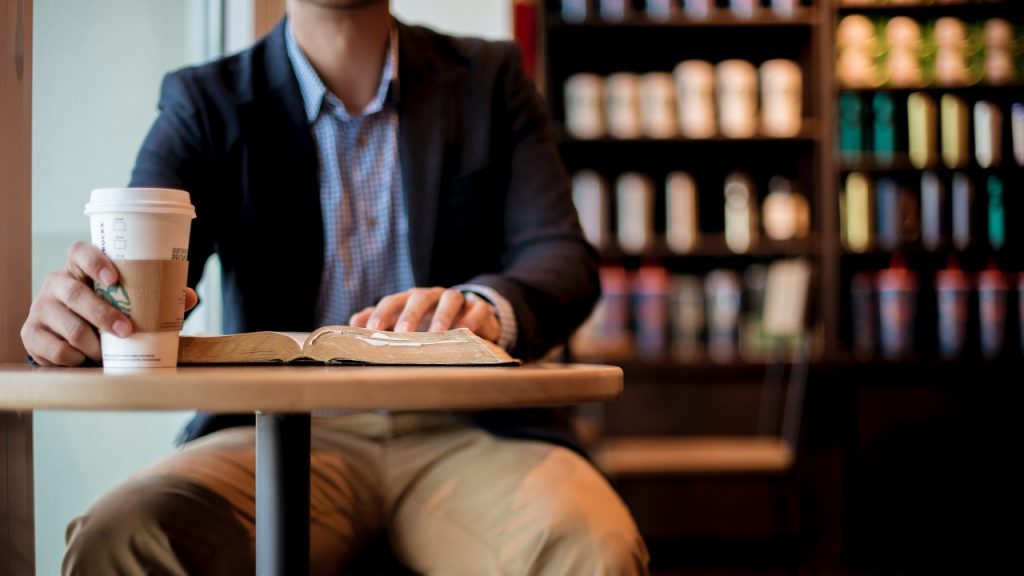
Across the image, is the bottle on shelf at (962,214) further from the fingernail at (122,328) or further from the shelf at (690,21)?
the fingernail at (122,328)

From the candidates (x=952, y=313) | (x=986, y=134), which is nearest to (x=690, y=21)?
(x=986, y=134)

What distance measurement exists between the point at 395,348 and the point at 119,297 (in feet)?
0.76

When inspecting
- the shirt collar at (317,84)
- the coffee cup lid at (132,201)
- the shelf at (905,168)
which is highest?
the shelf at (905,168)

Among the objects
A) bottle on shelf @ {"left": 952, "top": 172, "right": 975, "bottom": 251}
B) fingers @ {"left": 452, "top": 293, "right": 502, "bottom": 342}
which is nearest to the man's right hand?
fingers @ {"left": 452, "top": 293, "right": 502, "bottom": 342}

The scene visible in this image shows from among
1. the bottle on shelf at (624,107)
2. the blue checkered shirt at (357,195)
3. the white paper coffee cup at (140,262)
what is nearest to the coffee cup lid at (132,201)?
the white paper coffee cup at (140,262)

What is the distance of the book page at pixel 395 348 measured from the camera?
850 millimetres

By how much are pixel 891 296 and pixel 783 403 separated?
1.88 feet

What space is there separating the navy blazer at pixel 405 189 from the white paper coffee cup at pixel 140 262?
18.1 inches

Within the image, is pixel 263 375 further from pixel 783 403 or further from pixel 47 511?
pixel 783 403

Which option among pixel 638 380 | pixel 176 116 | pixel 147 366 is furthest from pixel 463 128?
pixel 638 380

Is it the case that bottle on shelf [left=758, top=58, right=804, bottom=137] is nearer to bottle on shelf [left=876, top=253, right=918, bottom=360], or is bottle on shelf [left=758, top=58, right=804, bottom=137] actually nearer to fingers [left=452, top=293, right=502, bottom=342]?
bottle on shelf [left=876, top=253, right=918, bottom=360]

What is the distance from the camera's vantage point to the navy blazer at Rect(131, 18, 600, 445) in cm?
130

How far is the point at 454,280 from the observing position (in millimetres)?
1452

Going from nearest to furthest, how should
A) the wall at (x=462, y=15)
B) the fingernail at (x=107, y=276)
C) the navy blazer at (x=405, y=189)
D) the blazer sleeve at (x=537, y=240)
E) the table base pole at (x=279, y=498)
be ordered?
the fingernail at (x=107, y=276), the table base pole at (x=279, y=498), the blazer sleeve at (x=537, y=240), the navy blazer at (x=405, y=189), the wall at (x=462, y=15)
